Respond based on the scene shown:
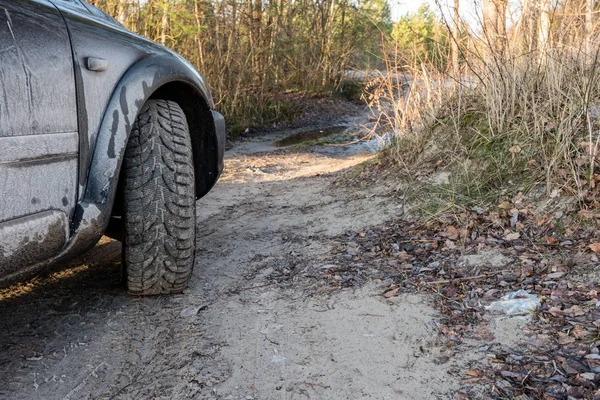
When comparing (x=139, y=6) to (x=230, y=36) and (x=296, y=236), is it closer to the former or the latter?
(x=230, y=36)

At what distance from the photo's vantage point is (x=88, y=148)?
80.7 inches

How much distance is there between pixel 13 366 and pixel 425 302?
1.75m

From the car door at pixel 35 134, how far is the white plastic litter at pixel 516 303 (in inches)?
71.9

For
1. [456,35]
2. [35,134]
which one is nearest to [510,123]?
[456,35]

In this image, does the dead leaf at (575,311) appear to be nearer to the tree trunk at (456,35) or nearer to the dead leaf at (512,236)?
the dead leaf at (512,236)

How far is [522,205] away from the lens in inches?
131

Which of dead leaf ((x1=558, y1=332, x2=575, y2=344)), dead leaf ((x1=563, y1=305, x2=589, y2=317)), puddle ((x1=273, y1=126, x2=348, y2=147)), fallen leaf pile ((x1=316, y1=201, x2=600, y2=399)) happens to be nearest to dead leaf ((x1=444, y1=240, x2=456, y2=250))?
fallen leaf pile ((x1=316, y1=201, x2=600, y2=399))

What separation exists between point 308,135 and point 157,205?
9.81m

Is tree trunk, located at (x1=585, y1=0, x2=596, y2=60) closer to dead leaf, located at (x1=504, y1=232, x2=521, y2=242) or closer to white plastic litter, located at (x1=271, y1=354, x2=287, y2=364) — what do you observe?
dead leaf, located at (x1=504, y1=232, x2=521, y2=242)

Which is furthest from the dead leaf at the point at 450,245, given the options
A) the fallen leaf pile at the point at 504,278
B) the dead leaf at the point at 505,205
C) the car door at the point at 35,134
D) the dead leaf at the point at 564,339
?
the car door at the point at 35,134

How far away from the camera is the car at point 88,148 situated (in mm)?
1726

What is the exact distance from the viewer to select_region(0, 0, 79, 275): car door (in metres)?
1.69

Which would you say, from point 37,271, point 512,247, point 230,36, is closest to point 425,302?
point 512,247

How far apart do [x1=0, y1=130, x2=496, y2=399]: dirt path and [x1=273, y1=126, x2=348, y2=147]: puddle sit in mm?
7561
